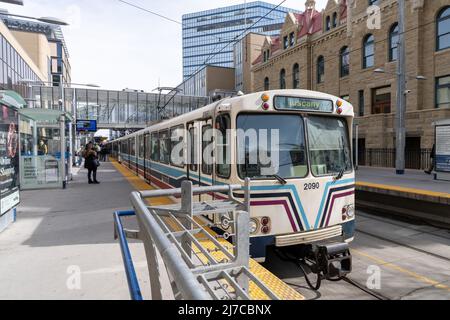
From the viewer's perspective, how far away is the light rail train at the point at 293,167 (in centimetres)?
455

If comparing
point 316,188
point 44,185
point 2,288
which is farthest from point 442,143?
point 44,185

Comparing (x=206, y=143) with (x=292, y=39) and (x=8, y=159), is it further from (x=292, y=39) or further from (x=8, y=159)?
(x=292, y=39)

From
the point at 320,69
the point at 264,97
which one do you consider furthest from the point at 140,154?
the point at 320,69

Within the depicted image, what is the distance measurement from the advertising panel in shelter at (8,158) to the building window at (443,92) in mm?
21271

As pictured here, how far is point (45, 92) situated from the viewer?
131ft

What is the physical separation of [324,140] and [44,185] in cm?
1113

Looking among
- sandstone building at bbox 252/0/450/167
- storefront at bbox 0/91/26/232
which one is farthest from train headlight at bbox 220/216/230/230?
sandstone building at bbox 252/0/450/167

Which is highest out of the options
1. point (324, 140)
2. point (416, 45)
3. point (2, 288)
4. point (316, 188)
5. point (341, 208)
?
point (416, 45)

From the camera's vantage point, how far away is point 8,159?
6680 mm

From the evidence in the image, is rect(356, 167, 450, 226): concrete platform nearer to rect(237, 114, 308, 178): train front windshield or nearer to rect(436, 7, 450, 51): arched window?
rect(237, 114, 308, 178): train front windshield

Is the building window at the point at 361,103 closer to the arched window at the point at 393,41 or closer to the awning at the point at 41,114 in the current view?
the arched window at the point at 393,41

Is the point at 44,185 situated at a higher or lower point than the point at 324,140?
lower

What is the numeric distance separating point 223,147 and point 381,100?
2160 cm
